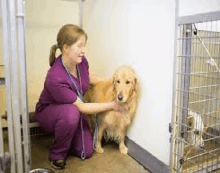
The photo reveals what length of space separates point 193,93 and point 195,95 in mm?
202

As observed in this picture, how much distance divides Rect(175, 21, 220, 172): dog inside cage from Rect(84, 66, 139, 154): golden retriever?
1.39 feet

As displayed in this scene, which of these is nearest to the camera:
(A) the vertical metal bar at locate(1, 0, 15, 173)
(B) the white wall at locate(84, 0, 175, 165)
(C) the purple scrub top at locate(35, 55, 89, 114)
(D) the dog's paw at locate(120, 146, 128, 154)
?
(A) the vertical metal bar at locate(1, 0, 15, 173)

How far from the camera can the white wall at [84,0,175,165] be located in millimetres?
1538

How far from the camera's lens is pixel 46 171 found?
1.57 m

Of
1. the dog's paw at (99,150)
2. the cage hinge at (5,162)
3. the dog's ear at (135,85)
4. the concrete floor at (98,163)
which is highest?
the dog's ear at (135,85)

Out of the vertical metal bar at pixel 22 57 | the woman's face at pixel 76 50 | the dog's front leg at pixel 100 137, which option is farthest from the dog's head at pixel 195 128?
the vertical metal bar at pixel 22 57

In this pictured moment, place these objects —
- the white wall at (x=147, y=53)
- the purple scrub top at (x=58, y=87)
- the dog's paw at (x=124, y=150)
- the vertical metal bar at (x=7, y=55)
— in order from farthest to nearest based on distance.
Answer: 1. the dog's paw at (x=124, y=150)
2. the purple scrub top at (x=58, y=87)
3. the white wall at (x=147, y=53)
4. the vertical metal bar at (x=7, y=55)

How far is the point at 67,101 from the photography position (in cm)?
172

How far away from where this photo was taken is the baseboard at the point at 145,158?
5.35 ft

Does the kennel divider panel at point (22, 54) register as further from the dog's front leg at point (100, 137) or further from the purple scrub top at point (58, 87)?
the dog's front leg at point (100, 137)

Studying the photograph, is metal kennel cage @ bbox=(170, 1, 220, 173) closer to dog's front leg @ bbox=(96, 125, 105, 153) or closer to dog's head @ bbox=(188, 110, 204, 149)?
dog's head @ bbox=(188, 110, 204, 149)

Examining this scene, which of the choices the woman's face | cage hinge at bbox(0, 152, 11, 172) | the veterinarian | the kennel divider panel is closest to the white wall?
the veterinarian

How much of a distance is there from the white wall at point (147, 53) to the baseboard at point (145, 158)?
31 mm

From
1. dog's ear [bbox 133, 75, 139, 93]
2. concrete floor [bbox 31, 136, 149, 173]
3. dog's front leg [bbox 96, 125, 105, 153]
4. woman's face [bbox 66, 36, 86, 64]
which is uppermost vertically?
woman's face [bbox 66, 36, 86, 64]
